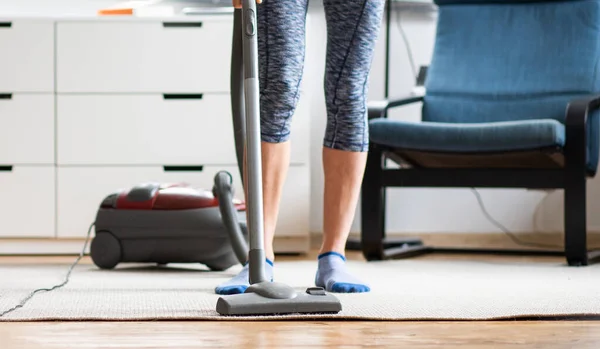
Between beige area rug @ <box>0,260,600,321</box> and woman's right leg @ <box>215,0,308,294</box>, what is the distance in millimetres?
197

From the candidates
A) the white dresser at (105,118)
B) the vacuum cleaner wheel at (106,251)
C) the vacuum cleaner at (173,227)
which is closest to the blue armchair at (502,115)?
the white dresser at (105,118)

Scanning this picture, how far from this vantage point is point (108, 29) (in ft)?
9.68

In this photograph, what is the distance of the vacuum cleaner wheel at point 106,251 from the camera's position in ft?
7.79

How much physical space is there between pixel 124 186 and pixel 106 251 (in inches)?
22.7

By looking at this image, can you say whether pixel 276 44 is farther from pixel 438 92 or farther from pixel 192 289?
pixel 438 92

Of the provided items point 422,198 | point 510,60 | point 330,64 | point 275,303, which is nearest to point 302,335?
point 275,303

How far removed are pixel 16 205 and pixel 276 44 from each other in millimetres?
1578

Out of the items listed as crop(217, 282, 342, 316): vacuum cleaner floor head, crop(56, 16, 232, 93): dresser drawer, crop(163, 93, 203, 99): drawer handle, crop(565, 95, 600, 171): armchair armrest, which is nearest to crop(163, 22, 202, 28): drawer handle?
crop(56, 16, 232, 93): dresser drawer

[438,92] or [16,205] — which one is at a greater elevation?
[438,92]

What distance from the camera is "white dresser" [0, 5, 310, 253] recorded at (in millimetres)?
2928

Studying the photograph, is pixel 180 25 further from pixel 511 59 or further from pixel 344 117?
pixel 344 117

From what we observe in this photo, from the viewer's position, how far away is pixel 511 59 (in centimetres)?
311

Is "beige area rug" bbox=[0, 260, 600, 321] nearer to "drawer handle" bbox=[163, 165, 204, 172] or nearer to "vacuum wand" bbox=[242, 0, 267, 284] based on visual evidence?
"vacuum wand" bbox=[242, 0, 267, 284]

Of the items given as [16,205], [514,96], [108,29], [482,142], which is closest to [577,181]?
[482,142]
